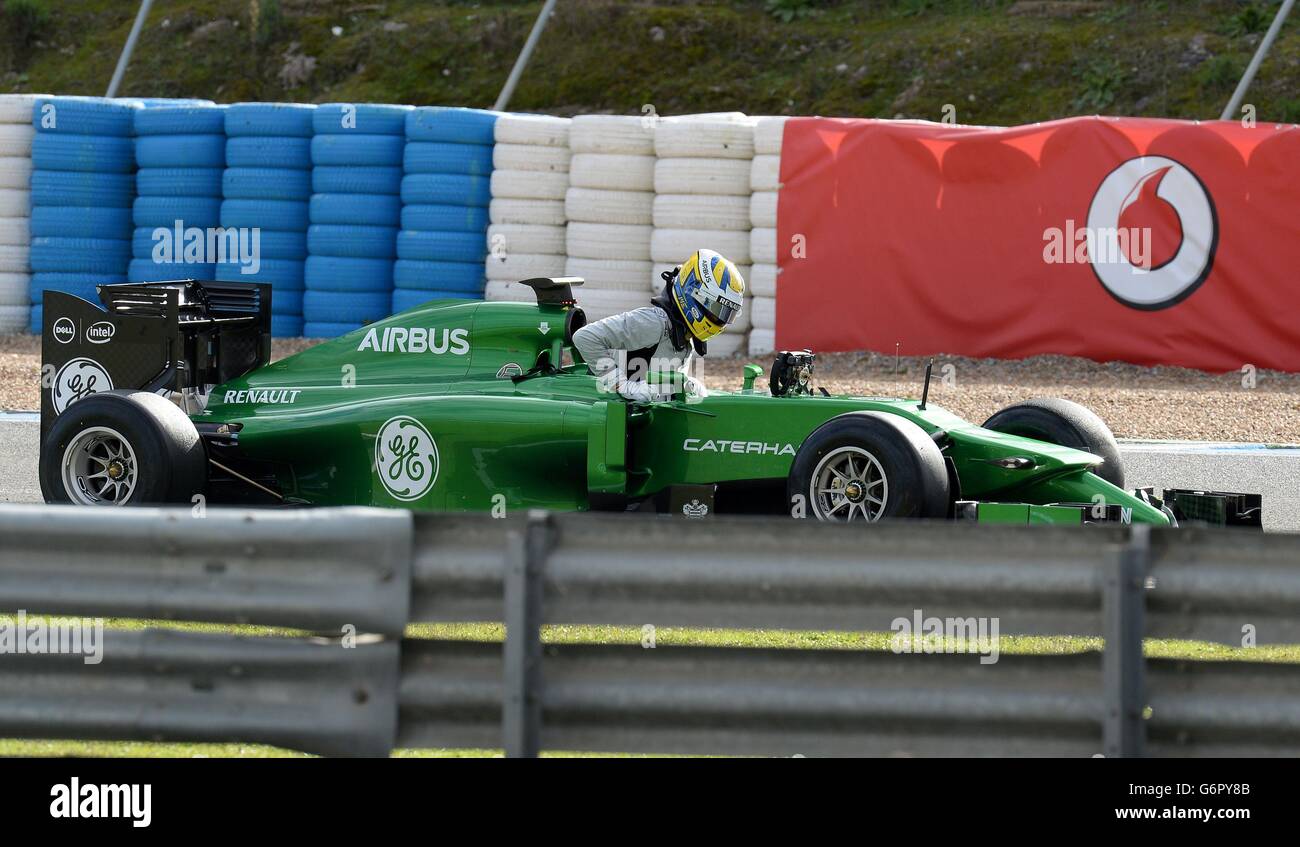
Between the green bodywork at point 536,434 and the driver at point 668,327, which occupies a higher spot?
the driver at point 668,327

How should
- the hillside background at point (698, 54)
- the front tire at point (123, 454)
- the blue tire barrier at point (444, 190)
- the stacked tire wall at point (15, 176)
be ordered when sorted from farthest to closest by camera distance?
the hillside background at point (698, 54)
the stacked tire wall at point (15, 176)
the blue tire barrier at point (444, 190)
the front tire at point (123, 454)

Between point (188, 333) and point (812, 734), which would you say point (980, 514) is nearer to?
point (812, 734)

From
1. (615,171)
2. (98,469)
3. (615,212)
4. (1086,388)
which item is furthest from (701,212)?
(98,469)

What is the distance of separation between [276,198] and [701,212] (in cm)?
417

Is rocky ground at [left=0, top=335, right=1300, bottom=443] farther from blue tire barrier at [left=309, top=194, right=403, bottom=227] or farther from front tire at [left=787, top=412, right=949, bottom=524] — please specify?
front tire at [left=787, top=412, right=949, bottom=524]

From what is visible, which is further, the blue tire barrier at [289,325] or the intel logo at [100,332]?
the blue tire barrier at [289,325]

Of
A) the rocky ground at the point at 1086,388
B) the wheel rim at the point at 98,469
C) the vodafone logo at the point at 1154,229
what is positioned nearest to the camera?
the wheel rim at the point at 98,469

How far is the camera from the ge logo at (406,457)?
26.2ft

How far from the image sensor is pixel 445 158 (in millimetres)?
15773

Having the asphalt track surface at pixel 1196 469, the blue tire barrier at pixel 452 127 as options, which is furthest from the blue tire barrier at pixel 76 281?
the asphalt track surface at pixel 1196 469

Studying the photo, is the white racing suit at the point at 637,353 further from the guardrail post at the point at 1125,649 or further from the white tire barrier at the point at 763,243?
the white tire barrier at the point at 763,243

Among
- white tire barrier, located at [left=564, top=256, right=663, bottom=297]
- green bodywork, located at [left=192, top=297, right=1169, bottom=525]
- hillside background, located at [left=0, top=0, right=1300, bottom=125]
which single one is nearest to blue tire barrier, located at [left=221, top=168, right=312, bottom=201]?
white tire barrier, located at [left=564, top=256, right=663, bottom=297]

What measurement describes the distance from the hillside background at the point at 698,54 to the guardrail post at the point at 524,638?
18.8 meters
